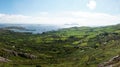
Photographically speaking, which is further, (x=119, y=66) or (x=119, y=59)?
(x=119, y=59)

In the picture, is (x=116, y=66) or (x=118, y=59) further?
(x=118, y=59)

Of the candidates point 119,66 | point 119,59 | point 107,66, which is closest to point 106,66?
point 107,66

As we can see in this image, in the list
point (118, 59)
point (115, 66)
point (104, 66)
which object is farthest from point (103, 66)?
point (115, 66)

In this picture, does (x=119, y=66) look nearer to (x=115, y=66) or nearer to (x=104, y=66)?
(x=115, y=66)

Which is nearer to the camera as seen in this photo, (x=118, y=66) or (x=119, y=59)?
(x=118, y=66)

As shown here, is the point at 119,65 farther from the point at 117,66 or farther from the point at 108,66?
the point at 108,66

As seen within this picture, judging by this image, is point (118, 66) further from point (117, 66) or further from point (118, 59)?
point (118, 59)

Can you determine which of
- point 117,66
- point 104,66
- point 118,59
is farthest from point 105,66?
point 117,66
